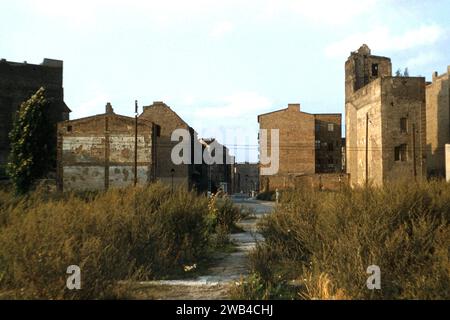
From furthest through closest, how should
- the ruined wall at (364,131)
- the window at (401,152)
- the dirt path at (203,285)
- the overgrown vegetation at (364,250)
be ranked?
the ruined wall at (364,131)
the window at (401,152)
the dirt path at (203,285)
the overgrown vegetation at (364,250)

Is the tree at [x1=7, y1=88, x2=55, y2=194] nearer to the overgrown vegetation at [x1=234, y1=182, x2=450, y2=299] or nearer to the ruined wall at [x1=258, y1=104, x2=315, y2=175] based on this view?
the ruined wall at [x1=258, y1=104, x2=315, y2=175]

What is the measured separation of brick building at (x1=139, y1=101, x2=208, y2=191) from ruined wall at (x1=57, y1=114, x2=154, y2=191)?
3083 millimetres

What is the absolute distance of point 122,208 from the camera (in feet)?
27.4

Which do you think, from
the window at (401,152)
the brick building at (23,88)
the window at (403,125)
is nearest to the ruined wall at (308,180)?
the window at (401,152)

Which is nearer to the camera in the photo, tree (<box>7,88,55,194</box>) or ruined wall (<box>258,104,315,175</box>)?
tree (<box>7,88,55,194</box>)

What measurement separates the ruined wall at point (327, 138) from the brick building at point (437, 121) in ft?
56.1

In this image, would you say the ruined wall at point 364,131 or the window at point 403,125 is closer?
the window at point 403,125

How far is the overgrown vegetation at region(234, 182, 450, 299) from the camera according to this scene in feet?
19.1

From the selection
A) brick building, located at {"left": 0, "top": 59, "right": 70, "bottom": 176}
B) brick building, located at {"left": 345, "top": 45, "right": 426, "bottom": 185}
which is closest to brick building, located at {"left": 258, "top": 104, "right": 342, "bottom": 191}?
brick building, located at {"left": 345, "top": 45, "right": 426, "bottom": 185}

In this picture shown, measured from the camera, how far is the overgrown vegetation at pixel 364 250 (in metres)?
5.83

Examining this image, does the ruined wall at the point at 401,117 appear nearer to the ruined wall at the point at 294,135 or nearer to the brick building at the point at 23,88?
the ruined wall at the point at 294,135

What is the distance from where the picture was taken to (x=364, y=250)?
6.37 metres
